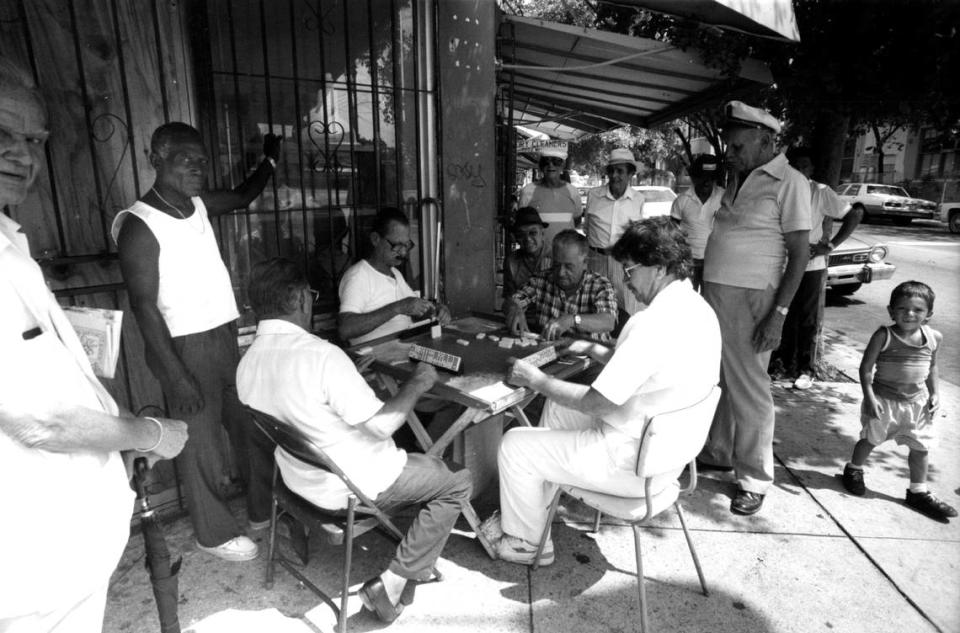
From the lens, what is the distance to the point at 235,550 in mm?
2855

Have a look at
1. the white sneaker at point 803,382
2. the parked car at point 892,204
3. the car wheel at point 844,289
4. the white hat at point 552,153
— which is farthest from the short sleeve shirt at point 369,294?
the parked car at point 892,204

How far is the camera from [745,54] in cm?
462

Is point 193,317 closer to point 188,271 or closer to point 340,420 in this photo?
point 188,271

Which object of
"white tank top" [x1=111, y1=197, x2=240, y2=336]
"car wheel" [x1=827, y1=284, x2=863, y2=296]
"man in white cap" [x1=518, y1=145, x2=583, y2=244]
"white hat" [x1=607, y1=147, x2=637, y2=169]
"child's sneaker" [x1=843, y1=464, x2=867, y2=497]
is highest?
"white hat" [x1=607, y1=147, x2=637, y2=169]

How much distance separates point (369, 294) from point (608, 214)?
2719 mm

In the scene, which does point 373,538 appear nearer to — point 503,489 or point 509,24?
point 503,489

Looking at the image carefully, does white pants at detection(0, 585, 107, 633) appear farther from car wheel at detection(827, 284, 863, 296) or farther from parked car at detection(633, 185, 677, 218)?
parked car at detection(633, 185, 677, 218)

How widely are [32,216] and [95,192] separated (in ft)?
0.93

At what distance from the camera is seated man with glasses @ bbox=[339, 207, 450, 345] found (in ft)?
10.8

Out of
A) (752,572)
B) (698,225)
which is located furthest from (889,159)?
(752,572)

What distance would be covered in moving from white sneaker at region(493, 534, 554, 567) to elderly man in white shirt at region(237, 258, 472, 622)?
0.47 meters

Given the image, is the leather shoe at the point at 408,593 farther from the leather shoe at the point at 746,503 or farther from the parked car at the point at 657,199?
the parked car at the point at 657,199

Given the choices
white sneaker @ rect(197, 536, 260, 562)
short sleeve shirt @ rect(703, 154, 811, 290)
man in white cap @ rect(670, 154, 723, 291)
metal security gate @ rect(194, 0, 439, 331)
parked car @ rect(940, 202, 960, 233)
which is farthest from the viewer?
parked car @ rect(940, 202, 960, 233)

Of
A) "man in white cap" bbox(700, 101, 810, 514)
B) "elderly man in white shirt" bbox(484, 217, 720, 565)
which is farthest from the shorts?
"elderly man in white shirt" bbox(484, 217, 720, 565)
